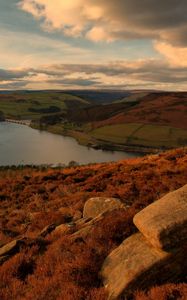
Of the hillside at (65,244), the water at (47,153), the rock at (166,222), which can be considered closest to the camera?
the rock at (166,222)

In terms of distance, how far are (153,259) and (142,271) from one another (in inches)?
17.7

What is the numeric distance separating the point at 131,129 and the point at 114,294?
189586 mm

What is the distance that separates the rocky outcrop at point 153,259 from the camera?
9.08 metres

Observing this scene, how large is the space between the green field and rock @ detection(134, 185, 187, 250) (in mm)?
151248

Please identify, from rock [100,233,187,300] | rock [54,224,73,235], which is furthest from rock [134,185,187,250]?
rock [54,224,73,235]

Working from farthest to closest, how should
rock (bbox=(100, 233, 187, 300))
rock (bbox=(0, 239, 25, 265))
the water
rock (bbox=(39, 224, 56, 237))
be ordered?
the water, rock (bbox=(39, 224, 56, 237)), rock (bbox=(0, 239, 25, 265)), rock (bbox=(100, 233, 187, 300))

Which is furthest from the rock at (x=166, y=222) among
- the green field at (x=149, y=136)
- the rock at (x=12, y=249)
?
the green field at (x=149, y=136)

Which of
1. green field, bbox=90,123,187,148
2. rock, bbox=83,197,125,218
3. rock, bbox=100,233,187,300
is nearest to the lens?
rock, bbox=100,233,187,300

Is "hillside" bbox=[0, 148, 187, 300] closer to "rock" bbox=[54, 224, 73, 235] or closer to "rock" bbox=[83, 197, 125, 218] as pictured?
"rock" bbox=[54, 224, 73, 235]

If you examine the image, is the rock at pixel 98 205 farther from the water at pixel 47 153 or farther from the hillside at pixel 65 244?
the water at pixel 47 153

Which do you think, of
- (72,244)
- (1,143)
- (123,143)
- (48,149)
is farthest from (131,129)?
(72,244)

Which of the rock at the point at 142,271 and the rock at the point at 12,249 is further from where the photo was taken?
the rock at the point at 12,249

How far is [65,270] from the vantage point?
10367 mm

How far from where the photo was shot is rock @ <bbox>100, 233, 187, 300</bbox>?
900 cm
